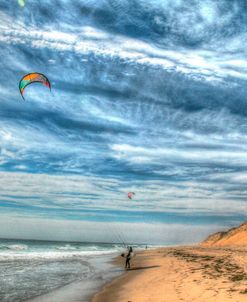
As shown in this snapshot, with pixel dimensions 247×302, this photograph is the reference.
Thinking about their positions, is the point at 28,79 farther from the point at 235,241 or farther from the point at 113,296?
the point at 235,241

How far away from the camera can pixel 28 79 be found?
70.5 feet

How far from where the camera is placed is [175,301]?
46.9ft

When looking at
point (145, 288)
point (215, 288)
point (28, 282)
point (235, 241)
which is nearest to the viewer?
point (215, 288)

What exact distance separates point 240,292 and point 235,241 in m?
73.9

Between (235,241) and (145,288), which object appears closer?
(145,288)

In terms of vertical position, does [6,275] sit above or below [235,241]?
below

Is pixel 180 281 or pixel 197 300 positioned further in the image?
pixel 180 281

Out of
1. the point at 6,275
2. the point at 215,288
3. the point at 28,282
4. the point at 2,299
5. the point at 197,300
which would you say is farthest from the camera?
the point at 6,275

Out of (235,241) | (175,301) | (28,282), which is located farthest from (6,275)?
(235,241)

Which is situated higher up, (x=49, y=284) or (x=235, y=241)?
(x=235, y=241)

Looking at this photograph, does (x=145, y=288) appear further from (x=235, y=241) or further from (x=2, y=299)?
(x=235, y=241)

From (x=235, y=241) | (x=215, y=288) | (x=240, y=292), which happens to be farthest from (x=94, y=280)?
(x=235, y=241)

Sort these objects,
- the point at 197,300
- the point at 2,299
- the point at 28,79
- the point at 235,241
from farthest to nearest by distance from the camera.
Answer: the point at 235,241
the point at 28,79
the point at 2,299
the point at 197,300

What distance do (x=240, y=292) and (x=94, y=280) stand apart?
1250 cm
